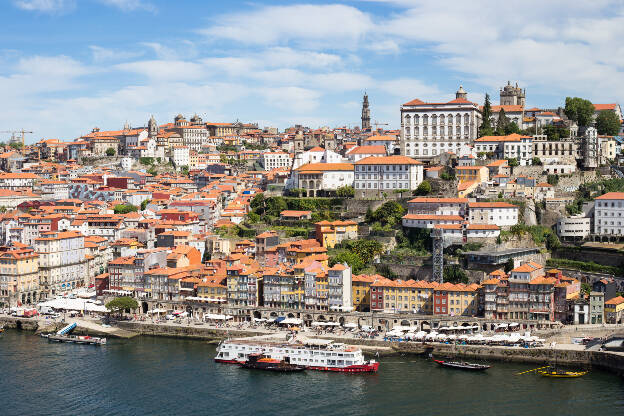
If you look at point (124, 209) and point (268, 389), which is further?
point (124, 209)

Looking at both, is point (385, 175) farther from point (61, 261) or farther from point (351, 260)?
point (61, 261)

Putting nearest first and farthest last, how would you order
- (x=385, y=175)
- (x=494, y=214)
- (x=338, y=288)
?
(x=338, y=288)
(x=494, y=214)
(x=385, y=175)

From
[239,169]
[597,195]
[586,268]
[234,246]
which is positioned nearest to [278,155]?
[239,169]

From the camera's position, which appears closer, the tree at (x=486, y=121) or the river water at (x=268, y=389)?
the river water at (x=268, y=389)

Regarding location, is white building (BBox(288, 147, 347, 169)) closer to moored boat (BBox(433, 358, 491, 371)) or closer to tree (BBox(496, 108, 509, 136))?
tree (BBox(496, 108, 509, 136))

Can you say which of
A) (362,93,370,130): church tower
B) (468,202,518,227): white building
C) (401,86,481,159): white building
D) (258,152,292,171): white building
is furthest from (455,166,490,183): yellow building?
(362,93,370,130): church tower

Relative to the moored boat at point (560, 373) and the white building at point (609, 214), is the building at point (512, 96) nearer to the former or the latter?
the white building at point (609, 214)

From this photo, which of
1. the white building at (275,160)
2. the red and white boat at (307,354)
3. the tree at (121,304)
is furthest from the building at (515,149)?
the tree at (121,304)

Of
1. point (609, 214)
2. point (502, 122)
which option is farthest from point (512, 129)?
point (609, 214)
